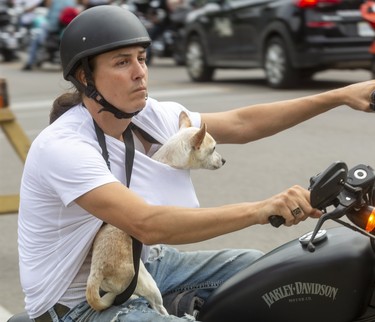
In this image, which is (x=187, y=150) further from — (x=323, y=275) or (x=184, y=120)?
(x=323, y=275)

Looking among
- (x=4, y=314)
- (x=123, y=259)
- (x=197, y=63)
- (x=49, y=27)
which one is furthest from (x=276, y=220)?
(x=49, y=27)

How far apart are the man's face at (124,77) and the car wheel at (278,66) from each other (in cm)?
1161

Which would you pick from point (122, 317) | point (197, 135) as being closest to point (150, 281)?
point (122, 317)

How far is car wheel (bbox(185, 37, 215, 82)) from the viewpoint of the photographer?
16.8m

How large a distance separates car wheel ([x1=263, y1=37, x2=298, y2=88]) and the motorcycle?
11819 millimetres

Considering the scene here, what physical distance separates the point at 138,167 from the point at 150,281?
1.09ft

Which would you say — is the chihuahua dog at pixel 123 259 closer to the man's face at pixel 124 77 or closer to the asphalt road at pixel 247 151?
the man's face at pixel 124 77

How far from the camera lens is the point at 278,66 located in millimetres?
14758

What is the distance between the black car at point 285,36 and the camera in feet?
45.7

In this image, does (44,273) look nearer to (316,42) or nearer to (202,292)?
(202,292)

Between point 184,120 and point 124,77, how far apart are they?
1.26 ft

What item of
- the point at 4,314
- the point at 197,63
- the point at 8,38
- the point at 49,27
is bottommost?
the point at 8,38

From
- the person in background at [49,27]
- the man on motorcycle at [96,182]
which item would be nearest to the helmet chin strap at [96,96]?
the man on motorcycle at [96,182]

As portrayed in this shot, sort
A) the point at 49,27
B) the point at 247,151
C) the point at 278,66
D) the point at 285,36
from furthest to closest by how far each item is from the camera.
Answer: the point at 49,27 → the point at 278,66 → the point at 285,36 → the point at 247,151
